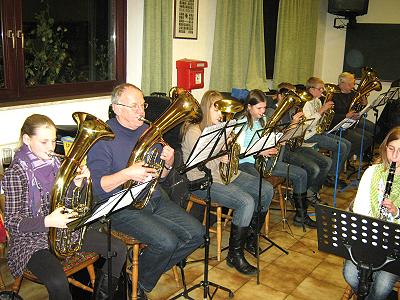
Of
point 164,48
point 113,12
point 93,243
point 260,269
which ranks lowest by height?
point 260,269

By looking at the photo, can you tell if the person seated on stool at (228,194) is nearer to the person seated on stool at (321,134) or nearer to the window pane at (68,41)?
the window pane at (68,41)

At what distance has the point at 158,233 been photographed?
2518 mm

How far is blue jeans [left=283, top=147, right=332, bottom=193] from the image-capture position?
4.21 meters

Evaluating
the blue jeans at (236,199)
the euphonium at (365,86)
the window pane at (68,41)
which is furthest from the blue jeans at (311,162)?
the window pane at (68,41)

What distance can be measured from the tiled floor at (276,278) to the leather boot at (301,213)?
0.31 metres

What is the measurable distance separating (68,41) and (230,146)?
182 centimetres

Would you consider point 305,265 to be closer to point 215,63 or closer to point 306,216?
point 306,216

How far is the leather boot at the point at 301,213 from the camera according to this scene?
4.02m

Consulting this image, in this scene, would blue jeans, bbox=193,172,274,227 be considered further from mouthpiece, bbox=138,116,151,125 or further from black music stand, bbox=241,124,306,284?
mouthpiece, bbox=138,116,151,125

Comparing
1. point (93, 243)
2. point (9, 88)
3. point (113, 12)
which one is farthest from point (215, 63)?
point (93, 243)

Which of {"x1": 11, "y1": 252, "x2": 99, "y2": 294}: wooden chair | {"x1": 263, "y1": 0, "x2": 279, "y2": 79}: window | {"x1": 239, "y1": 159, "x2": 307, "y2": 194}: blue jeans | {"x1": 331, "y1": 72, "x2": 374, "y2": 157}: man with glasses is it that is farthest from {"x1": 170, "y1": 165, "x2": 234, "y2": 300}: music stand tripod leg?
{"x1": 263, "y1": 0, "x2": 279, "y2": 79}: window

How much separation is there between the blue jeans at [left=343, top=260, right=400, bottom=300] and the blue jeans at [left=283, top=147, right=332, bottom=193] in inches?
71.5

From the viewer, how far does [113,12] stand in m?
4.00

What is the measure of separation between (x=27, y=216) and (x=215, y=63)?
11.0ft
